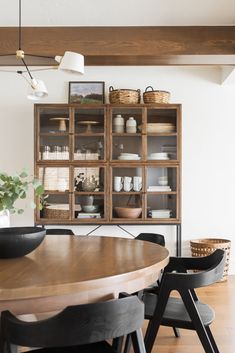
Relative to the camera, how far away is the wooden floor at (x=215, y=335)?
2557 mm

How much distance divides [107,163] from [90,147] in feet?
0.86

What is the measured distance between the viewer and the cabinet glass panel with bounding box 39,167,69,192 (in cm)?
421

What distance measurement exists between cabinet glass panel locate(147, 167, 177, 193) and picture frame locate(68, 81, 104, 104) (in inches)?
41.1

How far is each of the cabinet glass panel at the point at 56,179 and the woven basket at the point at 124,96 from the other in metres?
0.93

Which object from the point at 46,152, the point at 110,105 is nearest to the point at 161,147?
the point at 110,105

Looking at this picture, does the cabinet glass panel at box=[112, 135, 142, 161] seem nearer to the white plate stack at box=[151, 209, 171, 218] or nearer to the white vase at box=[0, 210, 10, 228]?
the white plate stack at box=[151, 209, 171, 218]

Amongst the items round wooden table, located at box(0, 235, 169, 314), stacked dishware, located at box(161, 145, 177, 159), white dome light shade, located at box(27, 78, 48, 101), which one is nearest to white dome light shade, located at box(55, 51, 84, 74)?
white dome light shade, located at box(27, 78, 48, 101)

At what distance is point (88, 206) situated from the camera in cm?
423

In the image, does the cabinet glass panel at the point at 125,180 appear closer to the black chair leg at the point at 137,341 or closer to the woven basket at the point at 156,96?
the woven basket at the point at 156,96

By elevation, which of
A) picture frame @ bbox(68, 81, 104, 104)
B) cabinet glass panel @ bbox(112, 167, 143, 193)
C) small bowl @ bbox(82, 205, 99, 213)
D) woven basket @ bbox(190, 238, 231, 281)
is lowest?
woven basket @ bbox(190, 238, 231, 281)

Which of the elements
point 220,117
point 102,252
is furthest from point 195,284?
point 220,117

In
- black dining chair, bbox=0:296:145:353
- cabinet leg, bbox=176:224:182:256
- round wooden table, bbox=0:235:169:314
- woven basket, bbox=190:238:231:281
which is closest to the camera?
black dining chair, bbox=0:296:145:353

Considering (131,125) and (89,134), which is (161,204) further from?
(89,134)

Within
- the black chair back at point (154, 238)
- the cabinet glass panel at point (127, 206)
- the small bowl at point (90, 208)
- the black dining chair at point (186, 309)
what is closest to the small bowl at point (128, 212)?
the cabinet glass panel at point (127, 206)
